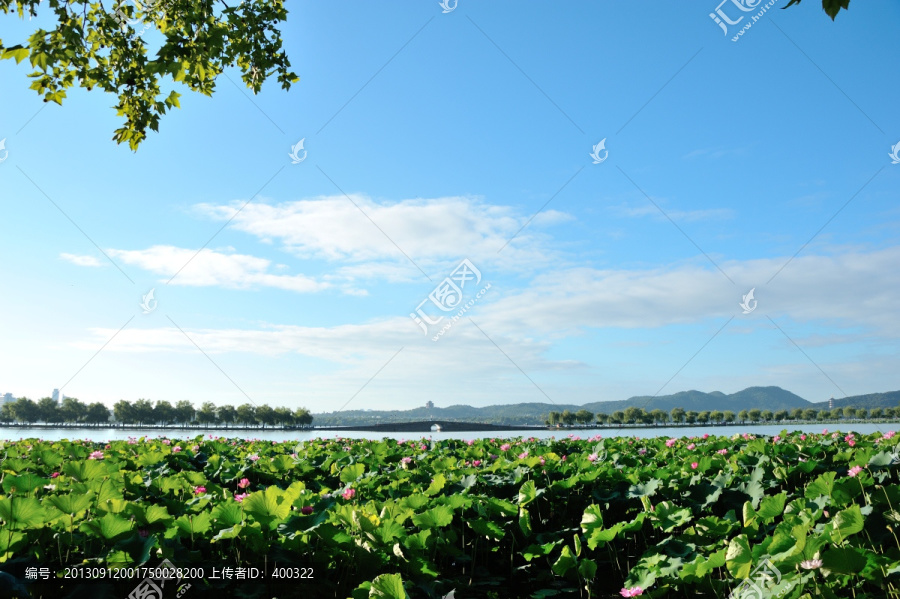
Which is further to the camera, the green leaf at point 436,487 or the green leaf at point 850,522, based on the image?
the green leaf at point 436,487

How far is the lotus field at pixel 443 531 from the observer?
2.80 m

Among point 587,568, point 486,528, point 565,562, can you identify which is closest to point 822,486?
point 587,568

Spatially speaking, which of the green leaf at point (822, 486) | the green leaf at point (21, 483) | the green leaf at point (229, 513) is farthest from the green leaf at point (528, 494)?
the green leaf at point (21, 483)

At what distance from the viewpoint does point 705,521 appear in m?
3.87

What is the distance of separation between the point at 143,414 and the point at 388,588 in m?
101

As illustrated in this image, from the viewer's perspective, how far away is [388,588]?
7.96ft

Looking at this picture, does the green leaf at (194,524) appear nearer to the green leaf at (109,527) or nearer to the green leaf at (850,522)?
the green leaf at (109,527)

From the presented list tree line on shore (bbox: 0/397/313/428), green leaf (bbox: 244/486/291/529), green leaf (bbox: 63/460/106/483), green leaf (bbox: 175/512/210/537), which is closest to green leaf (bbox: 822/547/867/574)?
green leaf (bbox: 244/486/291/529)

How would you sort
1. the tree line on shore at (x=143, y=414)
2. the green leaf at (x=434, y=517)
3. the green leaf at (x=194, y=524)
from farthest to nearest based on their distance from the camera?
the tree line on shore at (x=143, y=414), the green leaf at (x=434, y=517), the green leaf at (x=194, y=524)

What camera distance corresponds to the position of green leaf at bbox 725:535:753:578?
282 centimetres

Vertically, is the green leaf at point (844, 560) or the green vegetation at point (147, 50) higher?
the green vegetation at point (147, 50)

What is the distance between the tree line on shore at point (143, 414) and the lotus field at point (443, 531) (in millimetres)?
86512

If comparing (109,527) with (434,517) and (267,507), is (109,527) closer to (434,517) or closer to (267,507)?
(267,507)

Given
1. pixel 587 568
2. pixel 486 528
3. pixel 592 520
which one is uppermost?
pixel 592 520
